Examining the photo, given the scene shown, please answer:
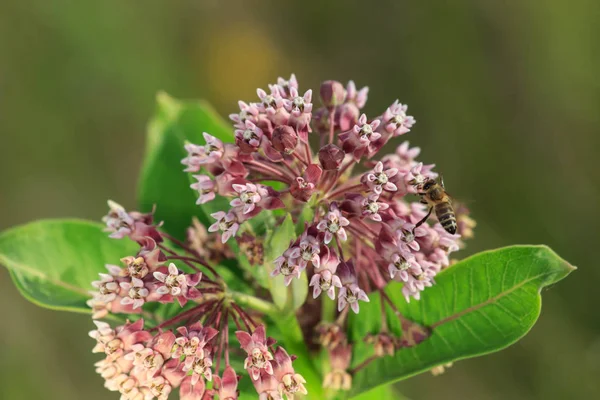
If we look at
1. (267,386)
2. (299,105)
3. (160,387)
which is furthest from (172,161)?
(267,386)

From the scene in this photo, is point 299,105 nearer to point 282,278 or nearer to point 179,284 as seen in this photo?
point 282,278

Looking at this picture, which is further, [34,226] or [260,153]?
[34,226]

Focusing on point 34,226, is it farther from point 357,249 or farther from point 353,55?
point 353,55

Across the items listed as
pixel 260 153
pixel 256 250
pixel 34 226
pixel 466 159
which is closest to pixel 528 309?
pixel 256 250

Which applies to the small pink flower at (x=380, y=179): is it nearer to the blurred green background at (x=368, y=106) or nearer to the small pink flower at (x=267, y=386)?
the small pink flower at (x=267, y=386)

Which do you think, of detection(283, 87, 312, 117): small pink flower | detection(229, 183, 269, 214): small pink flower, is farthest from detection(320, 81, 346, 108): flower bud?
detection(229, 183, 269, 214): small pink flower
